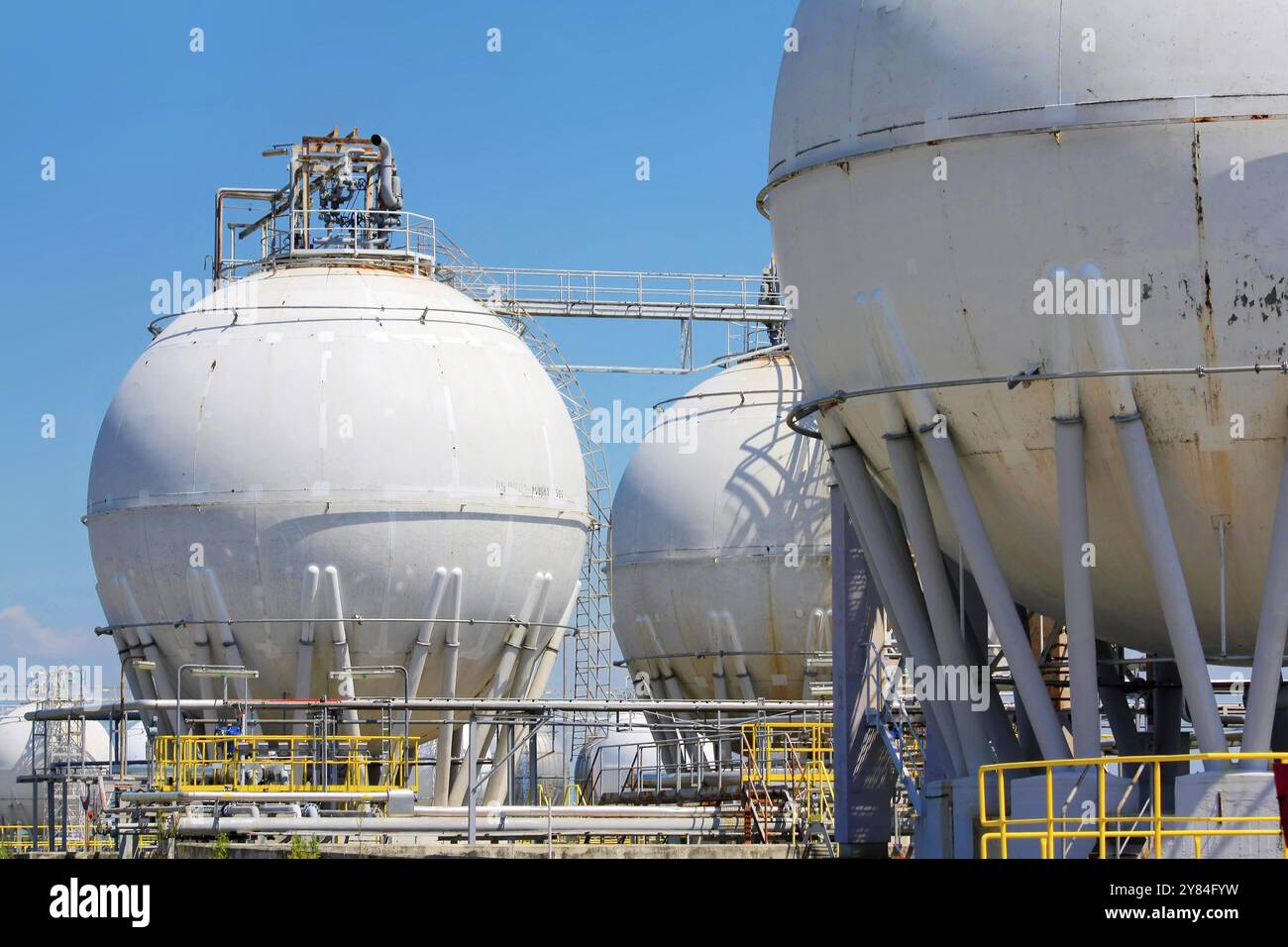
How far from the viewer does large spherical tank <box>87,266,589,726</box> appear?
2236cm

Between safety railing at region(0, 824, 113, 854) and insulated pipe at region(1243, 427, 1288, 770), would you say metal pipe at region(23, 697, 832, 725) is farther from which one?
insulated pipe at region(1243, 427, 1288, 770)

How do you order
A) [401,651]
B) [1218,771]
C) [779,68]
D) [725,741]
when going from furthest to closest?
[725,741]
[401,651]
[779,68]
[1218,771]

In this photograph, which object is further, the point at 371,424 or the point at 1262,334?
the point at 371,424

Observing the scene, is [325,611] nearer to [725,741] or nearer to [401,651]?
[401,651]

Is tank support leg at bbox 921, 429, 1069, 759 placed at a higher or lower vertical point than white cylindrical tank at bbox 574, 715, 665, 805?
higher

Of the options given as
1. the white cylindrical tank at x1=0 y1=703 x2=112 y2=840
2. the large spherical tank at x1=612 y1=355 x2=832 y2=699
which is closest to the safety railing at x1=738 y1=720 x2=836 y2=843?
the large spherical tank at x1=612 y1=355 x2=832 y2=699

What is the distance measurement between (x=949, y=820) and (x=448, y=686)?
856 centimetres

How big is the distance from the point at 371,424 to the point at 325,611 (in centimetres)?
224

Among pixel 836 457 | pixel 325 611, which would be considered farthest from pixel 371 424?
pixel 836 457

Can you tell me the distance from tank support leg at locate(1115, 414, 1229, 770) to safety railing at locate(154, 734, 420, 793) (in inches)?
387

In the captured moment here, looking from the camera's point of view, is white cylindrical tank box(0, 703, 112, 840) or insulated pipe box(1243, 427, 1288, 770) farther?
white cylindrical tank box(0, 703, 112, 840)

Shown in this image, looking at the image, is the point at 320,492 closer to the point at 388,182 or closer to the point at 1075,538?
the point at 388,182
